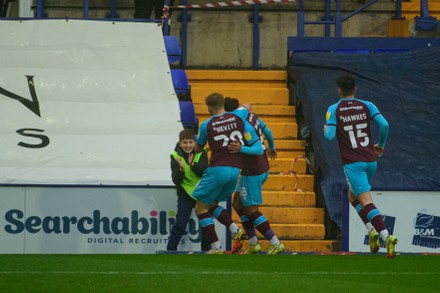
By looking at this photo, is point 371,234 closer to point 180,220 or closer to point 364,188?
point 364,188

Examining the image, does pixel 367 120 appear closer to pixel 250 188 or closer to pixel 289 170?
pixel 250 188

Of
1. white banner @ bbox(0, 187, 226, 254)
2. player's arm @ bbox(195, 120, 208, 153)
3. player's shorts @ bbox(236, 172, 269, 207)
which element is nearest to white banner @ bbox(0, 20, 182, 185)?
white banner @ bbox(0, 187, 226, 254)

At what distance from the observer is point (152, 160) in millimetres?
17109

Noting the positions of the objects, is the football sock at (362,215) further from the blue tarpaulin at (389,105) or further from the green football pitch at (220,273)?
the blue tarpaulin at (389,105)

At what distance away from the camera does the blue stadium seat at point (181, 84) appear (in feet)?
62.0

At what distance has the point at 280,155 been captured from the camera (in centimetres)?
1861

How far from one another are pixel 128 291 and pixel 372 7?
13.1m

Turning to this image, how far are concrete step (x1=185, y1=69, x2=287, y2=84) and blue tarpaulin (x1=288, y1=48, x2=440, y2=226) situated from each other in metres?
0.75

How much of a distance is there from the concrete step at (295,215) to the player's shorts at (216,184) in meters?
3.14

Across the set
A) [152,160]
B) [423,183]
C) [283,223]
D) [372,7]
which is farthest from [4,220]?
[372,7]

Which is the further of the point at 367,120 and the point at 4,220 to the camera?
the point at 4,220

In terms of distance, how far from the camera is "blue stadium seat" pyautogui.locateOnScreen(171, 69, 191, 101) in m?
18.9

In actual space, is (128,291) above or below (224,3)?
below

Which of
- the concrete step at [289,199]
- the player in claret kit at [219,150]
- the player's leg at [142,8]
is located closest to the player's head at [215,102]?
the player in claret kit at [219,150]
